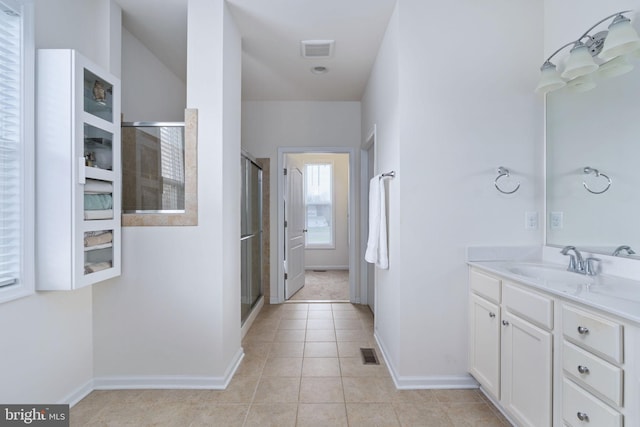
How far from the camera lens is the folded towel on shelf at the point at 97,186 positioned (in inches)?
74.6

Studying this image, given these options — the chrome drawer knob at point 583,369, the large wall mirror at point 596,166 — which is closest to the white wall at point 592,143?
the large wall mirror at point 596,166

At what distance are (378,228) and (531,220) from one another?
3.50ft

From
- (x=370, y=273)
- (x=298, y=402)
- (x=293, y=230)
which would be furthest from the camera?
(x=293, y=230)

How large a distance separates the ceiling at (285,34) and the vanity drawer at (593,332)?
2.19 m

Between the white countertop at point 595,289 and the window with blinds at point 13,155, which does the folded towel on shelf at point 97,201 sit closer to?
the window with blinds at point 13,155

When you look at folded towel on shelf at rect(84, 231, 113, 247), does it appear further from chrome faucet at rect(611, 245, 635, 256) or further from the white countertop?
chrome faucet at rect(611, 245, 635, 256)

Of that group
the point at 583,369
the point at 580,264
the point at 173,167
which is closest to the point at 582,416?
the point at 583,369

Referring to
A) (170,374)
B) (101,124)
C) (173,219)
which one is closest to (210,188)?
(173,219)

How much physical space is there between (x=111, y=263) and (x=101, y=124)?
0.88m

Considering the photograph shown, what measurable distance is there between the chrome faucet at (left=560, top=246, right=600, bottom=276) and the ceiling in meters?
1.98

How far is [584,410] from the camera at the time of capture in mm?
1276

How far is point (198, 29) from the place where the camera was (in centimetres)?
224

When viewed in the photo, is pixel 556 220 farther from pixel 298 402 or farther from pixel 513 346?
pixel 298 402

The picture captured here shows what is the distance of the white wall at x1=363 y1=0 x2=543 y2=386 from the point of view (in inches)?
87.1
